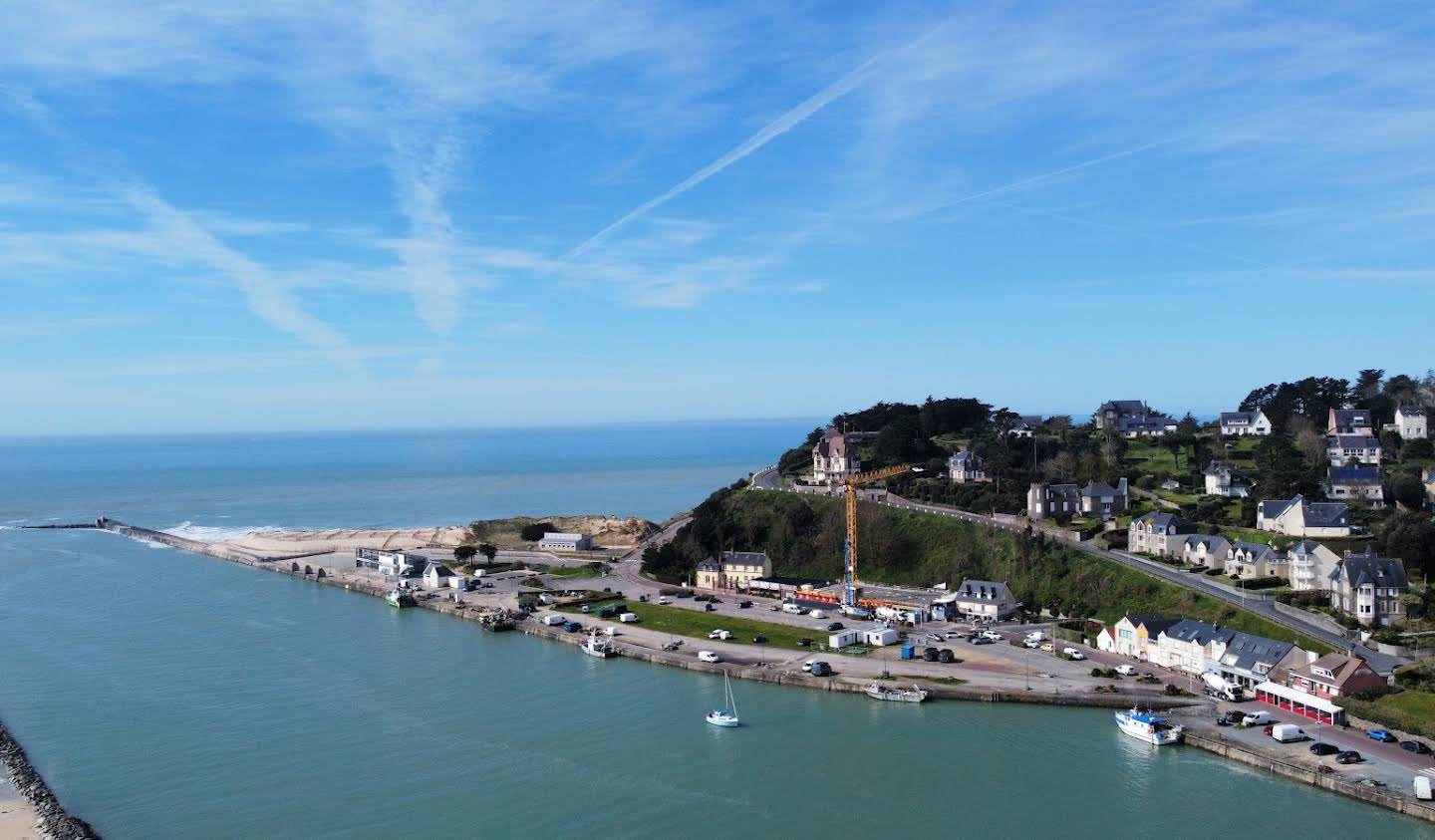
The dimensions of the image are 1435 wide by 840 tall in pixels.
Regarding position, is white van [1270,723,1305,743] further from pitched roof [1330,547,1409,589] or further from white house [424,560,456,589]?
white house [424,560,456,589]

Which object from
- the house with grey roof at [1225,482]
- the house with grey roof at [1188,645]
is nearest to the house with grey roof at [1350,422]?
the house with grey roof at [1225,482]

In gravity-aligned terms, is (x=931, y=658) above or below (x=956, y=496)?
below

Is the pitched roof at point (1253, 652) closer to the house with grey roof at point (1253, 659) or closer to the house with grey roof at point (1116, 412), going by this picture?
the house with grey roof at point (1253, 659)

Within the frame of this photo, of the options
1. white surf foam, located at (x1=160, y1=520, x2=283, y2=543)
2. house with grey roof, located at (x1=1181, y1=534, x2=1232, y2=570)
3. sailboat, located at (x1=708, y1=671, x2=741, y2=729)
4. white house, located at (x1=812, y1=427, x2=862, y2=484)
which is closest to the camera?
sailboat, located at (x1=708, y1=671, x2=741, y2=729)

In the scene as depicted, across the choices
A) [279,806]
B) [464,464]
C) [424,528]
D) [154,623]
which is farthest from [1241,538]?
[464,464]

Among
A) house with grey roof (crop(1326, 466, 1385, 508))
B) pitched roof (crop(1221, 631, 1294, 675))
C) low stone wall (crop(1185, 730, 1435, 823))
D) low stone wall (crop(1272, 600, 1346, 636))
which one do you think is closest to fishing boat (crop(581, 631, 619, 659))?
low stone wall (crop(1185, 730, 1435, 823))

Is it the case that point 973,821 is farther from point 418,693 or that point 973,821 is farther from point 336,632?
point 336,632

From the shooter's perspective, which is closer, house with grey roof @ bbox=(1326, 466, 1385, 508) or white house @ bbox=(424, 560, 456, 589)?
house with grey roof @ bbox=(1326, 466, 1385, 508)
